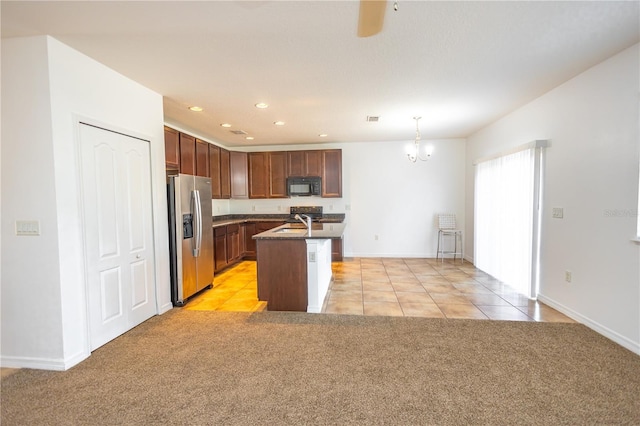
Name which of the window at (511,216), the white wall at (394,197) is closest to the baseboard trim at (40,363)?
the white wall at (394,197)

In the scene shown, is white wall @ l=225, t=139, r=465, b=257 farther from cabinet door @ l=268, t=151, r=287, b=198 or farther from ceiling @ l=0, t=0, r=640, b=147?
ceiling @ l=0, t=0, r=640, b=147

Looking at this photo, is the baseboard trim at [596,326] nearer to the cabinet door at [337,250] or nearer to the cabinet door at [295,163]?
the cabinet door at [337,250]

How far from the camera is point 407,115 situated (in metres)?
4.30

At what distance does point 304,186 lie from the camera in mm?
6242

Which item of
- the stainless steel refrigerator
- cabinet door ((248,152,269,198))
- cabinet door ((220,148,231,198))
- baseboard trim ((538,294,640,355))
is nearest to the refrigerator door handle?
the stainless steel refrigerator

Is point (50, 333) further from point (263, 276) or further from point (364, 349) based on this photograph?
point (364, 349)

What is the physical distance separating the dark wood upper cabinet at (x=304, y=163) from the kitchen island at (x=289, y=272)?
301 cm

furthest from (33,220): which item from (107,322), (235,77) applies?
(235,77)

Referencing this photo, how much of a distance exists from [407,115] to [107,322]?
14.2 feet

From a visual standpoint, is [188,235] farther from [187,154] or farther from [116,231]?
[187,154]

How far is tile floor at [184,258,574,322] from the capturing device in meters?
3.36

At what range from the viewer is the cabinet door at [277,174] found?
6328 millimetres

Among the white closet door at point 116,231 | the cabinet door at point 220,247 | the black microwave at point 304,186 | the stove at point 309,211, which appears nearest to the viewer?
the white closet door at point 116,231

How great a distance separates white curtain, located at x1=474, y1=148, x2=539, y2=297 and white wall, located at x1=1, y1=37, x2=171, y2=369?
4.79m
